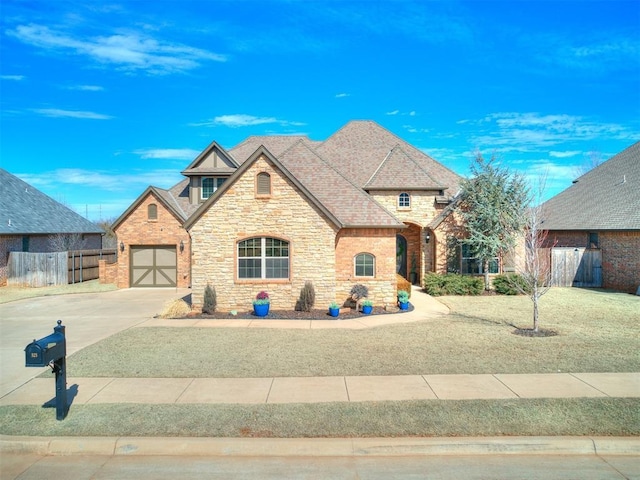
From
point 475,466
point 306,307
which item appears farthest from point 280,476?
point 306,307

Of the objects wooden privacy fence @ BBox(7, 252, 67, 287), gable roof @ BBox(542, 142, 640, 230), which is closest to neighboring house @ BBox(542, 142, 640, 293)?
gable roof @ BBox(542, 142, 640, 230)

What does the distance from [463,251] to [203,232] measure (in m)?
14.7

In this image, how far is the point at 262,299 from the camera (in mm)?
16484

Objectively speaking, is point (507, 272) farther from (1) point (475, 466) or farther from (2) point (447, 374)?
(1) point (475, 466)

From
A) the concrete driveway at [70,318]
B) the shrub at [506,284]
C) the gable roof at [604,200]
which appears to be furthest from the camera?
the gable roof at [604,200]

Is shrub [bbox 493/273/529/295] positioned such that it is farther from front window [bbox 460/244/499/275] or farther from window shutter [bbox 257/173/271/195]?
window shutter [bbox 257/173/271/195]

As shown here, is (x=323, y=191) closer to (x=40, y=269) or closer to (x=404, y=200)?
(x=404, y=200)

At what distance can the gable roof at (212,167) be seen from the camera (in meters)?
26.2

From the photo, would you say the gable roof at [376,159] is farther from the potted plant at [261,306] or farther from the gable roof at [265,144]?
the potted plant at [261,306]

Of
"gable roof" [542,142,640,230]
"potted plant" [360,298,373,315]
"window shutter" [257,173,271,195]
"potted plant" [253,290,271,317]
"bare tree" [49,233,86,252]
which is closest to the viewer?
"potted plant" [253,290,271,317]

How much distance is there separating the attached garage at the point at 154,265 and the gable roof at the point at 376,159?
37.9 ft

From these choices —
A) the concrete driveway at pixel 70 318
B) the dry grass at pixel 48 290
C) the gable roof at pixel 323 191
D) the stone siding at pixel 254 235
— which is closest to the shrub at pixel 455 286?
the gable roof at pixel 323 191

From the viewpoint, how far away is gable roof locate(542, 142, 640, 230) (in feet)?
78.6

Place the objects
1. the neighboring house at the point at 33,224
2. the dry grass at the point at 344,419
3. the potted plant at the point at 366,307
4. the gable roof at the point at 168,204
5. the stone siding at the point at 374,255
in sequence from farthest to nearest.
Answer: the neighboring house at the point at 33,224, the gable roof at the point at 168,204, the stone siding at the point at 374,255, the potted plant at the point at 366,307, the dry grass at the point at 344,419
